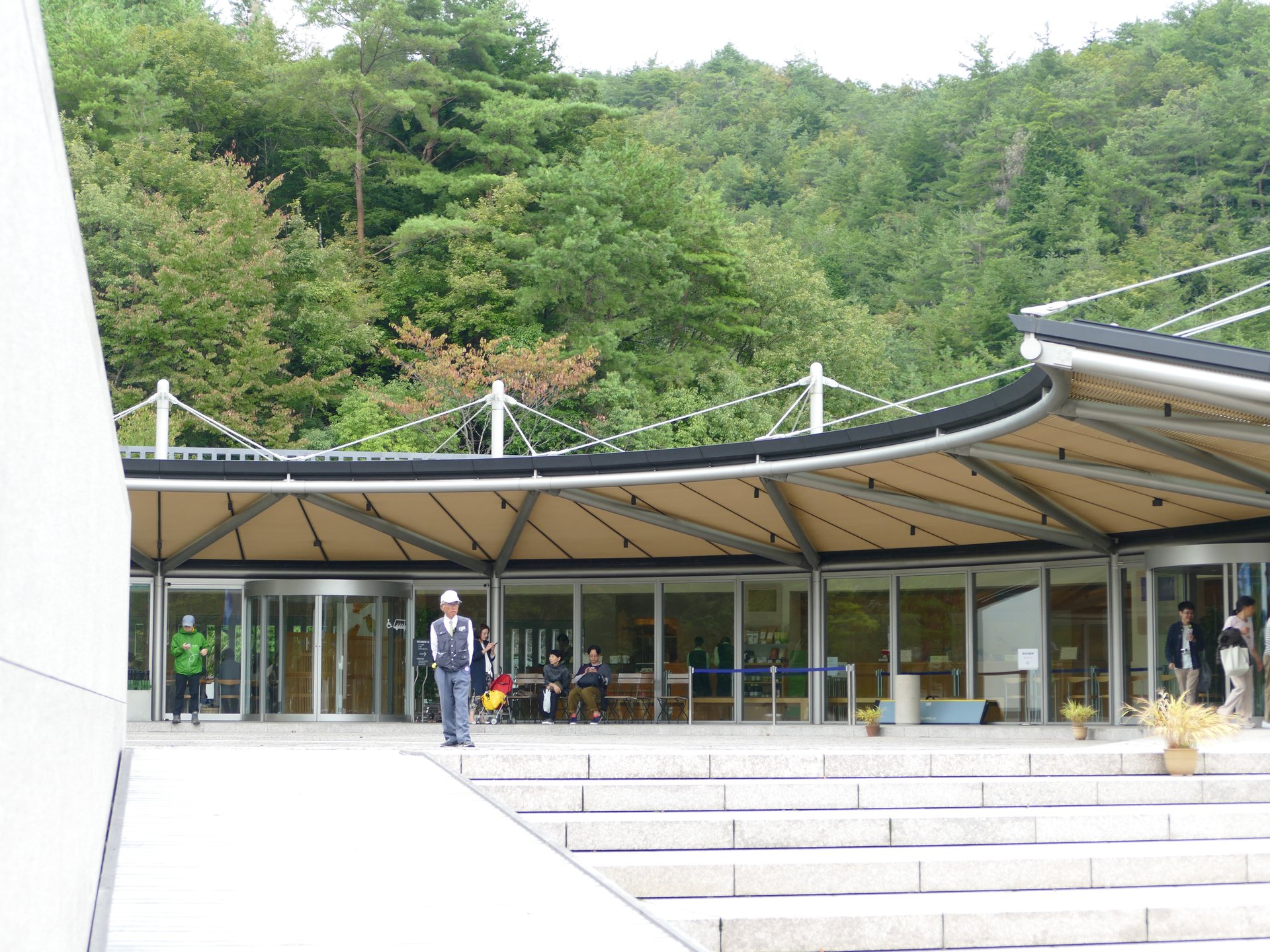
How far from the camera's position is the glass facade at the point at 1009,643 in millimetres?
20359

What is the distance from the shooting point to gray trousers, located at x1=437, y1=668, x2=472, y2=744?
42.2ft

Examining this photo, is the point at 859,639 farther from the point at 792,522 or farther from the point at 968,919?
the point at 968,919

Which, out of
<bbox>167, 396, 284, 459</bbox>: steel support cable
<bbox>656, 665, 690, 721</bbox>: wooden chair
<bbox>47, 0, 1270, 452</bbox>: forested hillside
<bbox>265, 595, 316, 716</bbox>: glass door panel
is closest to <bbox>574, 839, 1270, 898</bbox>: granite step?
<bbox>167, 396, 284, 459</bbox>: steel support cable

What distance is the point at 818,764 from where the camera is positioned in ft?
35.6

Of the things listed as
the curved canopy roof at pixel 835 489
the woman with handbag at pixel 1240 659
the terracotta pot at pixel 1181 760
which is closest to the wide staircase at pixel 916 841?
the terracotta pot at pixel 1181 760

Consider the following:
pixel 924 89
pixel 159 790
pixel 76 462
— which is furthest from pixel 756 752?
pixel 924 89

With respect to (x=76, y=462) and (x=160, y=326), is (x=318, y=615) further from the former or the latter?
(x=76, y=462)

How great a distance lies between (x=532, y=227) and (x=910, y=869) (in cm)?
3407

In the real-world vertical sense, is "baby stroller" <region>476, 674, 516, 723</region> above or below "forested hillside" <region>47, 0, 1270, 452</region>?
below

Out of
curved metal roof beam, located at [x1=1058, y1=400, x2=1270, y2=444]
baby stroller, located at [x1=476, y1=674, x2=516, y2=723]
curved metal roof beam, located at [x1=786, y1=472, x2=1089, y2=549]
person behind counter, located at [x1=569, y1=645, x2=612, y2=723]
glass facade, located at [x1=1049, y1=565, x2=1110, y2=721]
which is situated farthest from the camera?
person behind counter, located at [x1=569, y1=645, x2=612, y2=723]

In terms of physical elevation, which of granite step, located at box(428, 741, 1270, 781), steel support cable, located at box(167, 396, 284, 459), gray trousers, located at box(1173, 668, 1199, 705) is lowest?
granite step, located at box(428, 741, 1270, 781)

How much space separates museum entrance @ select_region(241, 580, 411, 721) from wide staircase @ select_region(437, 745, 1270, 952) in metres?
12.0

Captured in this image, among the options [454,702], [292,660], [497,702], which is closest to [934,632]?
[497,702]

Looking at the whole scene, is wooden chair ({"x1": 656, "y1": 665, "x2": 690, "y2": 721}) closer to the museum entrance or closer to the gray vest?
the museum entrance
